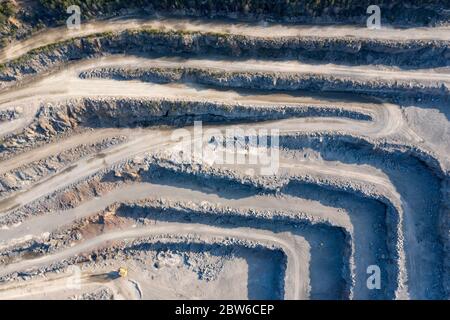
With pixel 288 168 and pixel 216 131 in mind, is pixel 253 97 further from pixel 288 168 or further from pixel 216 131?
pixel 288 168

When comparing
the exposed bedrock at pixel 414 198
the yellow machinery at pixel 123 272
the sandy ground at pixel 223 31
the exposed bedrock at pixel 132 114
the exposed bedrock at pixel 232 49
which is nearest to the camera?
the exposed bedrock at pixel 232 49

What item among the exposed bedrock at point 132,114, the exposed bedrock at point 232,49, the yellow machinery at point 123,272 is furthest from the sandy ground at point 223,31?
the yellow machinery at point 123,272

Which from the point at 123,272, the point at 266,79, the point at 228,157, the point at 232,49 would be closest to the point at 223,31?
the point at 232,49

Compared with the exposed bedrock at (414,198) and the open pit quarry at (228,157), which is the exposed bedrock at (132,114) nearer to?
the open pit quarry at (228,157)

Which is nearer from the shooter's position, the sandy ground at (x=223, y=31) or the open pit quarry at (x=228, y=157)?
the sandy ground at (x=223, y=31)

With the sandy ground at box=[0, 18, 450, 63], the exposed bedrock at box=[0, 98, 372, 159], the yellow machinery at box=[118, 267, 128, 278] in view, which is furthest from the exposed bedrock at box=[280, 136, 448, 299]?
the yellow machinery at box=[118, 267, 128, 278]

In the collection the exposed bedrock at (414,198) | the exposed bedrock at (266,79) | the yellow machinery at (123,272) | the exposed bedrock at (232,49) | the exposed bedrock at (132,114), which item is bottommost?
the yellow machinery at (123,272)

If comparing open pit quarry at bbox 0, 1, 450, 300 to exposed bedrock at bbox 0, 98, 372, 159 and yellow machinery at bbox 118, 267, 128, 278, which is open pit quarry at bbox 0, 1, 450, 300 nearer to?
exposed bedrock at bbox 0, 98, 372, 159

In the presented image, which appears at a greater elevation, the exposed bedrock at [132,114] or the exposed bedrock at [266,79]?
the exposed bedrock at [266,79]

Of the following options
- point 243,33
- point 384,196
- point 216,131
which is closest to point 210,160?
point 216,131

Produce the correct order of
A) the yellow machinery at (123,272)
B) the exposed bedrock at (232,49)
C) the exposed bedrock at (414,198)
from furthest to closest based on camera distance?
1. the yellow machinery at (123,272)
2. the exposed bedrock at (414,198)
3. the exposed bedrock at (232,49)
